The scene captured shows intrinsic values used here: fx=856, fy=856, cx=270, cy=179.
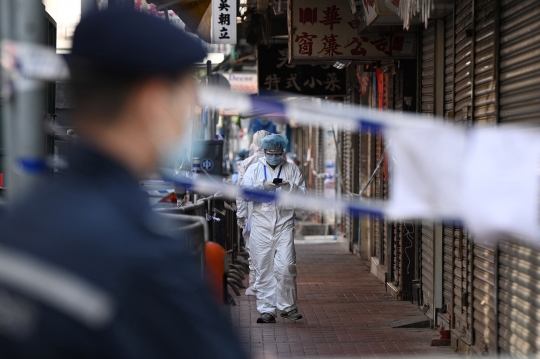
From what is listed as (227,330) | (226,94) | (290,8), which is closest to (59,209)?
(227,330)

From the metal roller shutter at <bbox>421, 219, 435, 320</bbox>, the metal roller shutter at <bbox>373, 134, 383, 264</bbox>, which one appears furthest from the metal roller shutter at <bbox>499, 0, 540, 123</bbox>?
the metal roller shutter at <bbox>373, 134, 383, 264</bbox>

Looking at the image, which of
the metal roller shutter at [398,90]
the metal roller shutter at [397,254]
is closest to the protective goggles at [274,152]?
the metal roller shutter at [398,90]

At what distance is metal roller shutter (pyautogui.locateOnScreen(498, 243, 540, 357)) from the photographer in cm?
552

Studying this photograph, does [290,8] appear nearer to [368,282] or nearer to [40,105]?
[368,282]

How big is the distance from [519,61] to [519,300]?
165cm

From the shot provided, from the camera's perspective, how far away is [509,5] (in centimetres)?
631

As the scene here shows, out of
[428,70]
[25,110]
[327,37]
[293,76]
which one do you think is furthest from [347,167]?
[25,110]

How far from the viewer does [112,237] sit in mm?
1611

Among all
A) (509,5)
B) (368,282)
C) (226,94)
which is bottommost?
(368,282)

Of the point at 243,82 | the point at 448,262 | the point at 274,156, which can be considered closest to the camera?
the point at 448,262

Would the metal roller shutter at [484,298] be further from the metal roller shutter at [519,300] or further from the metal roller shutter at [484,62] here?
the metal roller shutter at [484,62]

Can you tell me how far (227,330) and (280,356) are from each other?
21.6 feet

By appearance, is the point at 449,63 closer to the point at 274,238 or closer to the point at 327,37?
the point at 327,37

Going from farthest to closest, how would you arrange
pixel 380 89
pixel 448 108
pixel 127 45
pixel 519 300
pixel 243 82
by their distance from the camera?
pixel 243 82 → pixel 380 89 → pixel 448 108 → pixel 519 300 → pixel 127 45
